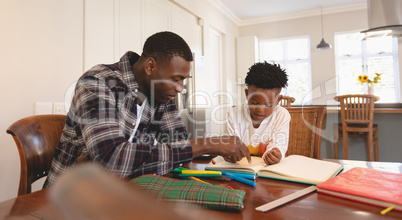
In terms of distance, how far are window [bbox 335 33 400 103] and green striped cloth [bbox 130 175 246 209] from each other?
488 cm

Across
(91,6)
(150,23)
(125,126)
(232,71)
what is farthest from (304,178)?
(232,71)

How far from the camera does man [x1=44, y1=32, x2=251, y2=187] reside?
2.59 feet

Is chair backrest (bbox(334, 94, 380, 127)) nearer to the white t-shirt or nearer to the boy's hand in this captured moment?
the white t-shirt

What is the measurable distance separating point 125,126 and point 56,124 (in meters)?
0.27

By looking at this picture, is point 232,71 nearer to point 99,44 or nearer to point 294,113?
point 99,44

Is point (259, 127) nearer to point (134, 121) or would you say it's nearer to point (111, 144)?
point (134, 121)

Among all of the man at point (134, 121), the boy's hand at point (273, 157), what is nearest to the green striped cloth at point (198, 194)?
the man at point (134, 121)

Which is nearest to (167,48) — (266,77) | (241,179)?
(241,179)

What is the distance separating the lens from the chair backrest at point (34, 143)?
827 mm

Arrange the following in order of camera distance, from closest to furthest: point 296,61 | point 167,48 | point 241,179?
point 241,179 < point 167,48 < point 296,61

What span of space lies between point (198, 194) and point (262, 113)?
1.02 metres

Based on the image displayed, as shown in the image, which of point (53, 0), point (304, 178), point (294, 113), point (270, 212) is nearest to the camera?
point (270, 212)

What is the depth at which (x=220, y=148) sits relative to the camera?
90cm

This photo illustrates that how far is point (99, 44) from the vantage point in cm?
222
